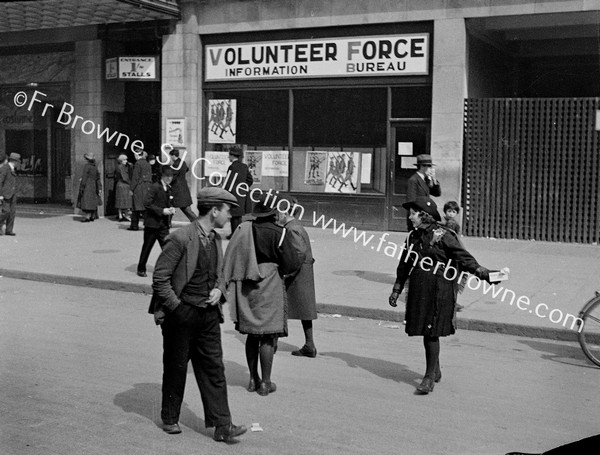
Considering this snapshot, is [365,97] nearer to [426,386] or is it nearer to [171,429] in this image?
[426,386]

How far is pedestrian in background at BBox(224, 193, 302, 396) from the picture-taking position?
6887mm

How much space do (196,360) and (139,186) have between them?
1394 cm

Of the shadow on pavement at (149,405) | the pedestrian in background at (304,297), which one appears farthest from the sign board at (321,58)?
the shadow on pavement at (149,405)

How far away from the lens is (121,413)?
6363 millimetres

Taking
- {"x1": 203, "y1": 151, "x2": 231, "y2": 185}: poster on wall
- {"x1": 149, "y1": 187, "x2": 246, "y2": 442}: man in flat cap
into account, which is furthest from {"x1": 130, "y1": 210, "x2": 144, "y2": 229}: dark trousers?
{"x1": 149, "y1": 187, "x2": 246, "y2": 442}: man in flat cap

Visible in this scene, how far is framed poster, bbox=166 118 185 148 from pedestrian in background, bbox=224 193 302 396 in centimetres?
1361

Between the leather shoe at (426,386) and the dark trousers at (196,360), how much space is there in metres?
1.89

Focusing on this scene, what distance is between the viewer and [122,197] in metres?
20.6

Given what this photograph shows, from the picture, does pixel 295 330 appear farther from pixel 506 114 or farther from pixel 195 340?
pixel 506 114

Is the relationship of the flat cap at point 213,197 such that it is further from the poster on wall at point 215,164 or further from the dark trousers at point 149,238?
the poster on wall at point 215,164

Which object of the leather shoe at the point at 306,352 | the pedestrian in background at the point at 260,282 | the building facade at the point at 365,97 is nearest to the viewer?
the pedestrian in background at the point at 260,282

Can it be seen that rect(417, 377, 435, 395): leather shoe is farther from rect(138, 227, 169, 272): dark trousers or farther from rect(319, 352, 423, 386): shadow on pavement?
rect(138, 227, 169, 272): dark trousers

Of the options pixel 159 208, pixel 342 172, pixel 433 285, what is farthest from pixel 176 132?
pixel 433 285

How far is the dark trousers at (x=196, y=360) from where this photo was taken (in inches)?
230
